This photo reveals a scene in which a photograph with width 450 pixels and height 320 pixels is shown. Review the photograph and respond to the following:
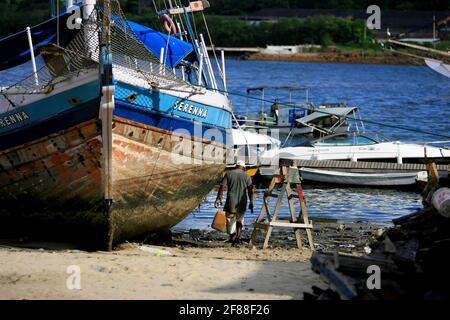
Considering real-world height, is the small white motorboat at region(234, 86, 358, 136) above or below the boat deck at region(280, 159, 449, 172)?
above

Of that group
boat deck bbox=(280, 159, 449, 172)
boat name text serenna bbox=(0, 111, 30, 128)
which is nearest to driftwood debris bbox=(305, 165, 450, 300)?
boat name text serenna bbox=(0, 111, 30, 128)

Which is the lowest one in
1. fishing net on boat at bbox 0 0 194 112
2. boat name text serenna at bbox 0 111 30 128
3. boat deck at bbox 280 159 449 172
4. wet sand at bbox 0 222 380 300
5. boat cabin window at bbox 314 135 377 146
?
wet sand at bbox 0 222 380 300

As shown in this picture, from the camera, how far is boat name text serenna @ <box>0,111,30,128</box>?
58.7 ft

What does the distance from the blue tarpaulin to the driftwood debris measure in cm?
862

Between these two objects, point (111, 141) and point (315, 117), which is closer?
point (111, 141)

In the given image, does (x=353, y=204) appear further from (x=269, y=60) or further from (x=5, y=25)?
(x=269, y=60)

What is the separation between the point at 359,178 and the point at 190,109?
11.2 meters

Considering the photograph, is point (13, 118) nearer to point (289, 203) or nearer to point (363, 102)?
point (289, 203)

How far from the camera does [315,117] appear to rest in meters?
38.0

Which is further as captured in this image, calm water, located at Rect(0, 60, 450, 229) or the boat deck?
the boat deck

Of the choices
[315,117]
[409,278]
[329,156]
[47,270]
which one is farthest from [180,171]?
[315,117]

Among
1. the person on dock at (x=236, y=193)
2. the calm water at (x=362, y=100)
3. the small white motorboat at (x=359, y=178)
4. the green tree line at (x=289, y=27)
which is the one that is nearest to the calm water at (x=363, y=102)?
the calm water at (x=362, y=100)
